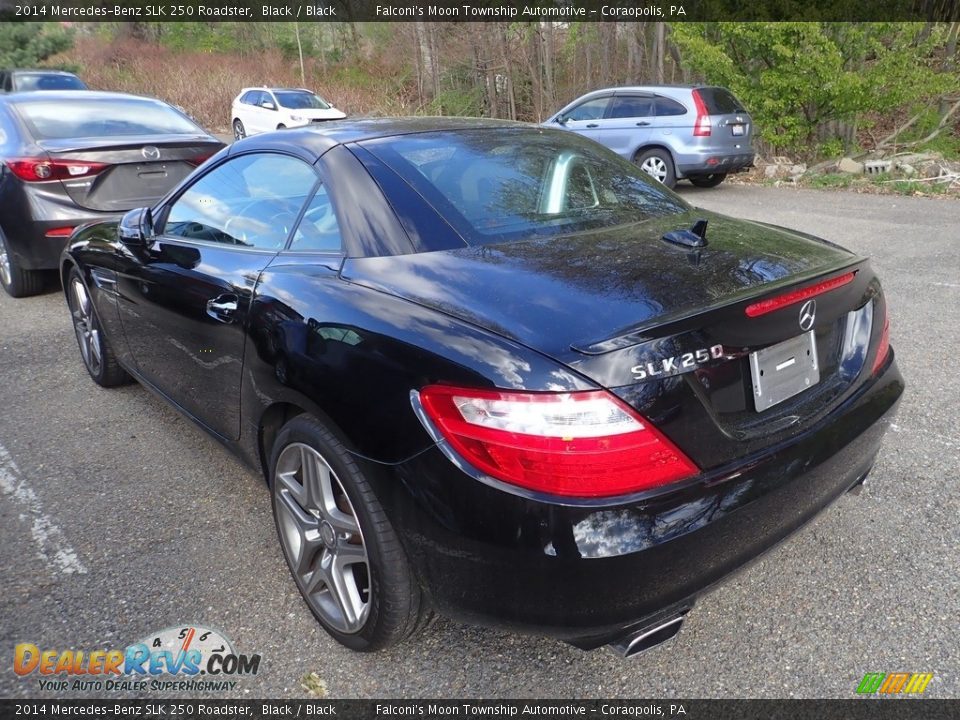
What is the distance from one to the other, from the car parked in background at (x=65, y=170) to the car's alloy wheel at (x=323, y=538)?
4.02 m

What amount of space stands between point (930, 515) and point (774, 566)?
746 mm

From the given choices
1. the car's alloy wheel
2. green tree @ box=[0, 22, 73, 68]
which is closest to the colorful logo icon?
the car's alloy wheel

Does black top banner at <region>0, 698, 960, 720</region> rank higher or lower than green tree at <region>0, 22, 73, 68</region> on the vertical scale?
lower

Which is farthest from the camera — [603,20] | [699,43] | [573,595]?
[603,20]

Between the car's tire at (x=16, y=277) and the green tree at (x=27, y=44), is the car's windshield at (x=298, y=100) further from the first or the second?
the car's tire at (x=16, y=277)

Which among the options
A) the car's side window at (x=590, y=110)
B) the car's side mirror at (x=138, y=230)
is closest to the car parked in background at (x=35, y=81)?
the car's side window at (x=590, y=110)

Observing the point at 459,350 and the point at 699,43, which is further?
the point at 699,43

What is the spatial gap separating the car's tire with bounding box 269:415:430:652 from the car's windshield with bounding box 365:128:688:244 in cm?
80

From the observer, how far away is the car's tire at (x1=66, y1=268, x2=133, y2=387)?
13.4 feet

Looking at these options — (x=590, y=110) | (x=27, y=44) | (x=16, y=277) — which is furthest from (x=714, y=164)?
(x=27, y=44)

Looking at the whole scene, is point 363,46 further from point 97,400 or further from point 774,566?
point 774,566

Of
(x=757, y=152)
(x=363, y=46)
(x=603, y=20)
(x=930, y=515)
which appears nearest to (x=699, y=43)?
(x=757, y=152)

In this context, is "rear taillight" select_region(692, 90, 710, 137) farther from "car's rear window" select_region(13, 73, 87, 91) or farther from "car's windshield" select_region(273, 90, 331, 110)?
"car's rear window" select_region(13, 73, 87, 91)

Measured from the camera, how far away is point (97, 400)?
4.14 meters
